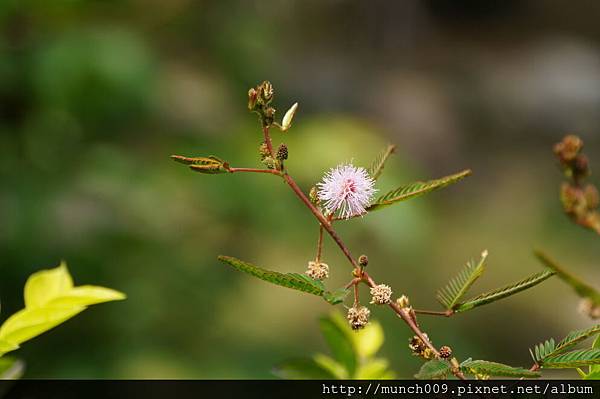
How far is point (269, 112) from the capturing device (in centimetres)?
29

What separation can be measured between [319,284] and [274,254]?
189 centimetres

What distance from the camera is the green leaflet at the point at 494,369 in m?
0.24

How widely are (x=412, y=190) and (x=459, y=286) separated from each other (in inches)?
1.7

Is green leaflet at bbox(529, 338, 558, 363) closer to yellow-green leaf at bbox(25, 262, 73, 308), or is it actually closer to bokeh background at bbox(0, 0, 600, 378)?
yellow-green leaf at bbox(25, 262, 73, 308)

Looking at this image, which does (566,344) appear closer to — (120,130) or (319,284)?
(319,284)

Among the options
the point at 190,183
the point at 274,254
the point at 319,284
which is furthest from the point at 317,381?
the point at 274,254

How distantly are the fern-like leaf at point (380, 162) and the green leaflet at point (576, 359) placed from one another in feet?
0.33

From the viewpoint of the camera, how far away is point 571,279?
202 mm

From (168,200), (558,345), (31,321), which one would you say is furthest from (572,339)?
(168,200)

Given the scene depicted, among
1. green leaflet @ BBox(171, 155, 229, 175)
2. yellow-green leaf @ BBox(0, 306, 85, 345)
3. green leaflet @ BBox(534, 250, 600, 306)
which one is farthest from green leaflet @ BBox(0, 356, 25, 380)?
green leaflet @ BBox(534, 250, 600, 306)

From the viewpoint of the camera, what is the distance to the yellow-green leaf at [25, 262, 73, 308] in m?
0.33

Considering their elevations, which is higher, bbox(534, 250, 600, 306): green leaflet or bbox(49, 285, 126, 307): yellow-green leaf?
bbox(49, 285, 126, 307): yellow-green leaf

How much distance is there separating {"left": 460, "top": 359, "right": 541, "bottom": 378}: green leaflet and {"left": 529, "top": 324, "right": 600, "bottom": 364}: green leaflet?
0.03m

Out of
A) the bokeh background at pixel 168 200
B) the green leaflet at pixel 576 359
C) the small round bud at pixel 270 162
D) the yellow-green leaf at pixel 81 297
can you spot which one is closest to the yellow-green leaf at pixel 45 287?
the yellow-green leaf at pixel 81 297
